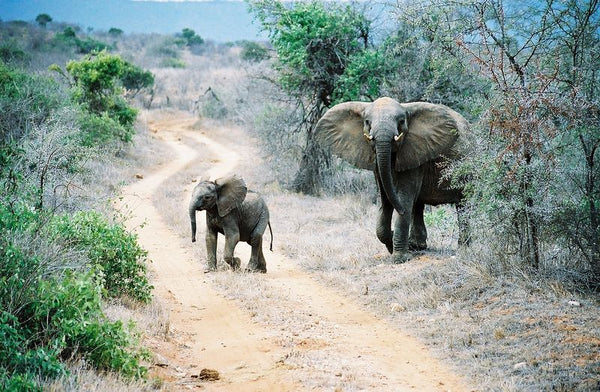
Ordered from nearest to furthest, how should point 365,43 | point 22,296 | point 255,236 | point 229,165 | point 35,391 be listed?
1. point 35,391
2. point 22,296
3. point 255,236
4. point 365,43
5. point 229,165

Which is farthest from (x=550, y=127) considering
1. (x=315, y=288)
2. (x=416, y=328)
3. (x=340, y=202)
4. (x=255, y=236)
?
(x=340, y=202)

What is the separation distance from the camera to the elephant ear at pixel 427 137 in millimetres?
10875

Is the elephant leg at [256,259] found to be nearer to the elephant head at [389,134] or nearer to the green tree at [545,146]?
the elephant head at [389,134]

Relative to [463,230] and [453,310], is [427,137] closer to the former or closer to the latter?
[463,230]

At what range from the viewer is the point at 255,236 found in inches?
459

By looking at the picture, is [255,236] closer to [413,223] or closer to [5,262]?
[413,223]

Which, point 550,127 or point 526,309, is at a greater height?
point 550,127

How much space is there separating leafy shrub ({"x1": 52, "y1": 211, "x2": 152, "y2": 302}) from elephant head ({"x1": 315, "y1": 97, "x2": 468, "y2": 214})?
12.7 ft

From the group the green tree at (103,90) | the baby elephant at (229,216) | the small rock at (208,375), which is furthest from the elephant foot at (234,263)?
the green tree at (103,90)

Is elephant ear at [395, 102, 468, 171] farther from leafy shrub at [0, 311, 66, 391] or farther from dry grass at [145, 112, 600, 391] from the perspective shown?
leafy shrub at [0, 311, 66, 391]

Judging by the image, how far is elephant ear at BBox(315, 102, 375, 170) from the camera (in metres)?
11.1

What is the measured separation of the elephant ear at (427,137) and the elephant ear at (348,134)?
546mm

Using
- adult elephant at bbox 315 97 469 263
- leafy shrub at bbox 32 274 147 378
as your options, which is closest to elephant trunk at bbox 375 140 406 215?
adult elephant at bbox 315 97 469 263

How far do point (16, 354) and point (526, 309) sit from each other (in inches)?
211
